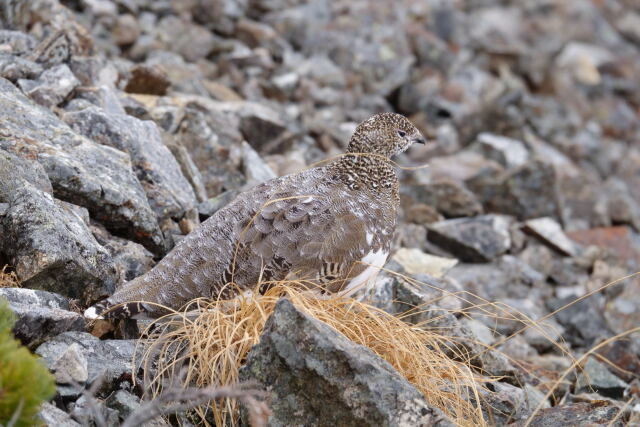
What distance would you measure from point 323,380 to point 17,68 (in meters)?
4.10

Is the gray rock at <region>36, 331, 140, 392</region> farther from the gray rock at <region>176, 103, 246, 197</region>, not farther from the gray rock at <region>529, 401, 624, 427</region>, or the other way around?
the gray rock at <region>176, 103, 246, 197</region>

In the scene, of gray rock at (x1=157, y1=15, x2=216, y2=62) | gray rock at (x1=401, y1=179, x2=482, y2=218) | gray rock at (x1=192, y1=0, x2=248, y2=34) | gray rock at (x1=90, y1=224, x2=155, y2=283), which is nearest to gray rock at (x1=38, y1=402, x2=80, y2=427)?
gray rock at (x1=90, y1=224, x2=155, y2=283)

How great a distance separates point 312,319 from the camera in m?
3.72

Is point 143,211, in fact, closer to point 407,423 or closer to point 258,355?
point 258,355

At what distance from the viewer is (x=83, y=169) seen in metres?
5.23

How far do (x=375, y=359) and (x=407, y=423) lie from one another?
32 cm

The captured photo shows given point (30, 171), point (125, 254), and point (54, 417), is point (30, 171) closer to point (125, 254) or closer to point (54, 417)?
point (125, 254)

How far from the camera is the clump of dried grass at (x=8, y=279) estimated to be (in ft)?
13.9

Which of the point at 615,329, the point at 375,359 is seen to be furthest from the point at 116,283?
the point at 615,329

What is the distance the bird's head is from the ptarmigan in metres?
0.22

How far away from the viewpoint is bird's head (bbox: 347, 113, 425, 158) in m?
5.53

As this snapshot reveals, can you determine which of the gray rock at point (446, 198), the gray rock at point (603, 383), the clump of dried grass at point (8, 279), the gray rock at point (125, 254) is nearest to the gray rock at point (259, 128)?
the gray rock at point (446, 198)

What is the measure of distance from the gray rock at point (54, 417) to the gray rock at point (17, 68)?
3.56 meters

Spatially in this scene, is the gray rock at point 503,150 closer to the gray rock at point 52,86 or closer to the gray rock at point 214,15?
the gray rock at point 214,15
